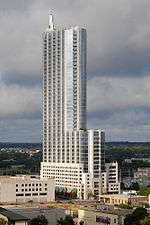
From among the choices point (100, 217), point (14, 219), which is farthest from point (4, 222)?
point (100, 217)

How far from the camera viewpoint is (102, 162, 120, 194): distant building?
4035 inches

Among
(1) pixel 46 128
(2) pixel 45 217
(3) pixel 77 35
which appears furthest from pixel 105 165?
(2) pixel 45 217

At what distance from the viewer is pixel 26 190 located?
95812 mm

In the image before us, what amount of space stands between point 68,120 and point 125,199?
21933 mm

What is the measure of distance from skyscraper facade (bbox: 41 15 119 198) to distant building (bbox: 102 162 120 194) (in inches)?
49.2

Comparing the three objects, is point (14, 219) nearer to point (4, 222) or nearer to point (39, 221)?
point (4, 222)

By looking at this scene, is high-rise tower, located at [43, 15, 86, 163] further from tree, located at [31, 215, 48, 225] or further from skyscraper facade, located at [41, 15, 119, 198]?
tree, located at [31, 215, 48, 225]

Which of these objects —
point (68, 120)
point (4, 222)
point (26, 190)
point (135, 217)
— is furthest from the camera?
point (68, 120)

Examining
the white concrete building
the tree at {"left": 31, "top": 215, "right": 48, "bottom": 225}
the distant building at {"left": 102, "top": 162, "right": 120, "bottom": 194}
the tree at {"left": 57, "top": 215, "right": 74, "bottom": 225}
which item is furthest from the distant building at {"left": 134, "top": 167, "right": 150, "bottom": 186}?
the tree at {"left": 31, "top": 215, "right": 48, "bottom": 225}

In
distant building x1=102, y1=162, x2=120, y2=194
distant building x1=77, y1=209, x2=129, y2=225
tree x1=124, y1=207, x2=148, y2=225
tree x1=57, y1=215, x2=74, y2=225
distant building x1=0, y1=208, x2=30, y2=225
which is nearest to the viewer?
distant building x1=0, y1=208, x2=30, y2=225

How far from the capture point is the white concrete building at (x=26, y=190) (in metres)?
94.0

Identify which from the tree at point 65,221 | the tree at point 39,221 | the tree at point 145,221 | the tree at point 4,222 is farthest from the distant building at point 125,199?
the tree at point 4,222

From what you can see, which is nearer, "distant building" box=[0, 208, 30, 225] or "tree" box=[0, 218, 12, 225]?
"tree" box=[0, 218, 12, 225]

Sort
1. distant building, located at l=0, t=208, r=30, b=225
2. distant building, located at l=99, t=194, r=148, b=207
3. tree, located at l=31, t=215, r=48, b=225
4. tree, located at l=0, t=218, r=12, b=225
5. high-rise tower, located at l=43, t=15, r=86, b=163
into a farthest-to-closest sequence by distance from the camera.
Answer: high-rise tower, located at l=43, t=15, r=86, b=163 → distant building, located at l=99, t=194, r=148, b=207 → tree, located at l=31, t=215, r=48, b=225 → distant building, located at l=0, t=208, r=30, b=225 → tree, located at l=0, t=218, r=12, b=225
